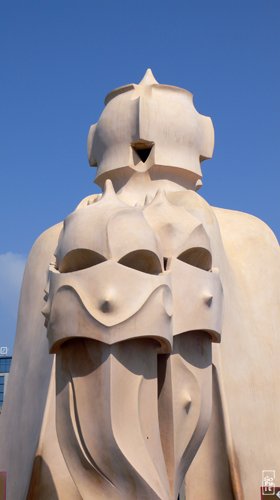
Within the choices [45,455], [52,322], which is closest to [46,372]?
[45,455]

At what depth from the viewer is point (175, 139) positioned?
33.1ft

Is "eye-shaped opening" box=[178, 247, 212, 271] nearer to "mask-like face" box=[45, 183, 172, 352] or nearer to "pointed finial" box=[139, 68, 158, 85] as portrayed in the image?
"mask-like face" box=[45, 183, 172, 352]

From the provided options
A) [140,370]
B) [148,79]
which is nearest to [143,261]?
[140,370]

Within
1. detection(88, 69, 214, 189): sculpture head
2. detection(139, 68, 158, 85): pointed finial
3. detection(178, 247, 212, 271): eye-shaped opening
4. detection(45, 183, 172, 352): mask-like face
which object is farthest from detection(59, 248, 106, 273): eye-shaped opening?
detection(139, 68, 158, 85): pointed finial

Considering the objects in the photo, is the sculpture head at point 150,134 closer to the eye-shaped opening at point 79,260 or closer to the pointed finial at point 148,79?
the pointed finial at point 148,79

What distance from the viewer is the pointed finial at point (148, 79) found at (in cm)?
1041

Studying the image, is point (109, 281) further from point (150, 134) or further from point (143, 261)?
point (150, 134)

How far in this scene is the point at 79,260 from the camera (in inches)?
265

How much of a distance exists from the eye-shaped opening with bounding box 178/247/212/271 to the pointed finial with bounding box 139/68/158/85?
384 cm

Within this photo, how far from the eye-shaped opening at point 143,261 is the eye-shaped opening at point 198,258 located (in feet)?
1.46

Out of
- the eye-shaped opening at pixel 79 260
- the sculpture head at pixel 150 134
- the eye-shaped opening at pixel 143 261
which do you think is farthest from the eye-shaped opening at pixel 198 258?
the sculpture head at pixel 150 134

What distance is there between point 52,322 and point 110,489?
147cm

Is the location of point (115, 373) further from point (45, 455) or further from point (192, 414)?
point (45, 455)

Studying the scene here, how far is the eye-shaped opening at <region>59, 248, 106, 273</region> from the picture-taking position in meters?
6.57
